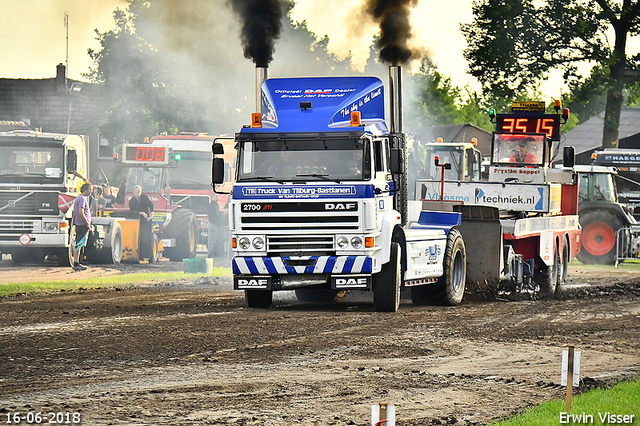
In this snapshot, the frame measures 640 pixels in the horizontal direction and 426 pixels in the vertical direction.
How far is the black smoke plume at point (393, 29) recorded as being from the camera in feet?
59.4

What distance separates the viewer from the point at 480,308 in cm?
1641

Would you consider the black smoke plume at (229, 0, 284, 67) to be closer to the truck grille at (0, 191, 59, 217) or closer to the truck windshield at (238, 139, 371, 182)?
the truck windshield at (238, 139, 371, 182)

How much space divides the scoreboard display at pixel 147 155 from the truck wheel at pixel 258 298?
44.5ft

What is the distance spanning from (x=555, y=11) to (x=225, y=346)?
1170 inches

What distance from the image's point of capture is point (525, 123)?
2353 cm

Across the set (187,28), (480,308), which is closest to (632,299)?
(480,308)

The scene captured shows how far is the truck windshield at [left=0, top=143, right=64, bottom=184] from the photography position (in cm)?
2530

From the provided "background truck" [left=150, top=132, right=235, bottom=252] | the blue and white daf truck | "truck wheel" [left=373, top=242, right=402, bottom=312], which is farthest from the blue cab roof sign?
"background truck" [left=150, top=132, right=235, bottom=252]

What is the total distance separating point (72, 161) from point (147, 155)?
359cm

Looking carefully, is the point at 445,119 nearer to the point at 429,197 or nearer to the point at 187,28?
the point at 187,28

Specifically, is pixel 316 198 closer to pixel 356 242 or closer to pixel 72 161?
pixel 356 242

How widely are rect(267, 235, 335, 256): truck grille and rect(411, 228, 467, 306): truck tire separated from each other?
9.82 feet

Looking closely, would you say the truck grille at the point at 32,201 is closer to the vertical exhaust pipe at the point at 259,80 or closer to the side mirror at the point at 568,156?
the vertical exhaust pipe at the point at 259,80

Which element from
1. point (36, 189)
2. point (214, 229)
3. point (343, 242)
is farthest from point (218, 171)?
point (214, 229)
